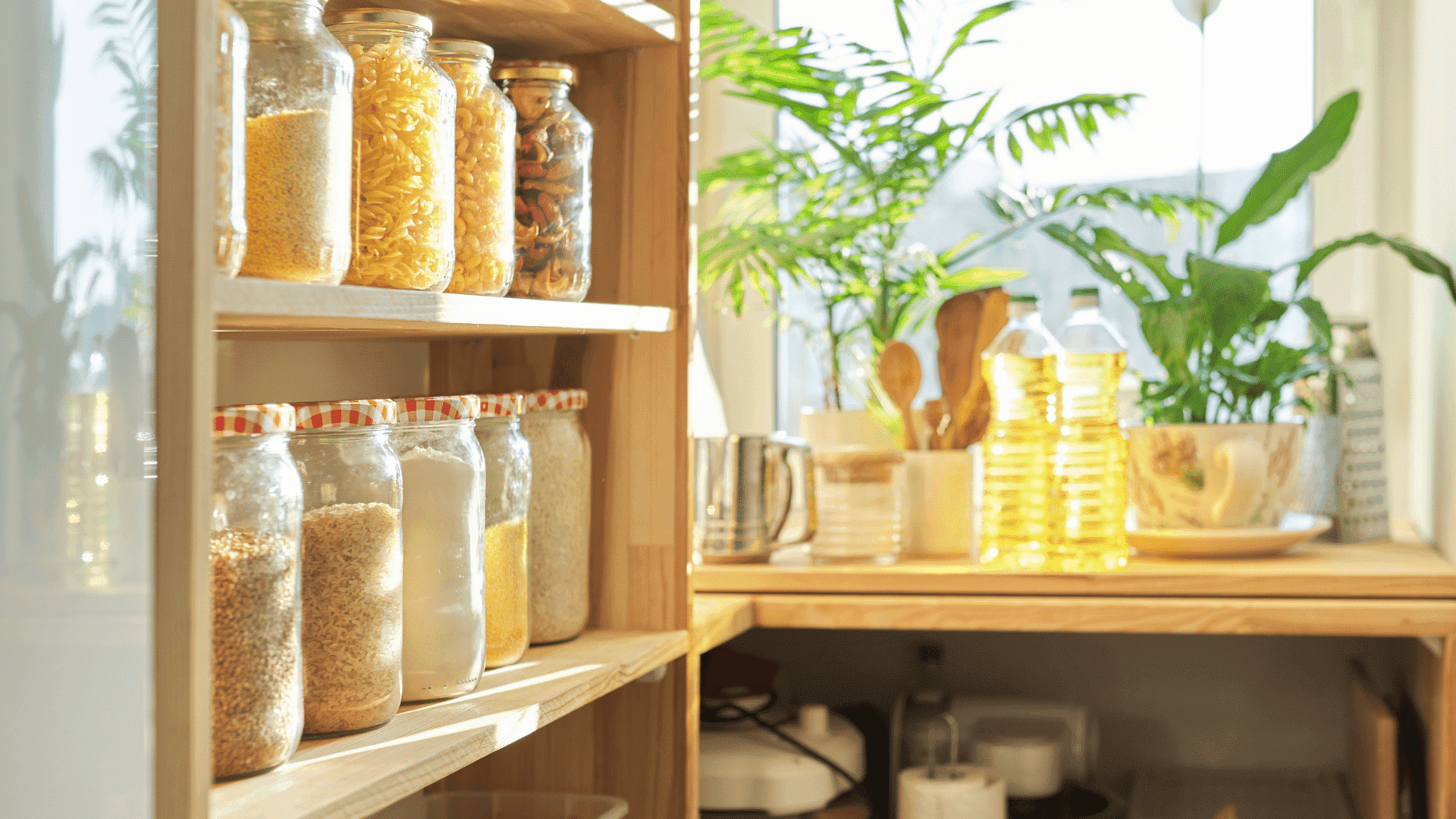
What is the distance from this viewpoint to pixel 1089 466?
1.29m

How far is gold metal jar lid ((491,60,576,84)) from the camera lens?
95 centimetres

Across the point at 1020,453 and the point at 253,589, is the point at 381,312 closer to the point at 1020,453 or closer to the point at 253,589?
the point at 253,589

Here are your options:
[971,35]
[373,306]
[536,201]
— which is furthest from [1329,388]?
[373,306]

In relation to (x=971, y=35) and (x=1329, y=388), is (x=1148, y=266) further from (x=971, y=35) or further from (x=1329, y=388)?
(x=971, y=35)

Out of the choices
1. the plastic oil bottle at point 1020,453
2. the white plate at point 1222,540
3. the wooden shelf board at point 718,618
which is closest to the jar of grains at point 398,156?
the wooden shelf board at point 718,618

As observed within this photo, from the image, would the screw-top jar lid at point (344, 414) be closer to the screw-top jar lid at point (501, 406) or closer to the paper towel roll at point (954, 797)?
the screw-top jar lid at point (501, 406)

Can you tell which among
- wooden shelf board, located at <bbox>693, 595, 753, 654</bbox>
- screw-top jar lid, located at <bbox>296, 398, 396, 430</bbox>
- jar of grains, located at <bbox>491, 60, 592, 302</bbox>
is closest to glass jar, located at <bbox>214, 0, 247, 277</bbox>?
screw-top jar lid, located at <bbox>296, 398, 396, 430</bbox>

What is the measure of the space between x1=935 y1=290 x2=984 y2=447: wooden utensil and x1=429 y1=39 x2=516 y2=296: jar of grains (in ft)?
2.24

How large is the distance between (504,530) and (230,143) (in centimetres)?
40

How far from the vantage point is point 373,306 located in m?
0.67

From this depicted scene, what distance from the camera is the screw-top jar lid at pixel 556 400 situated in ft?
3.20

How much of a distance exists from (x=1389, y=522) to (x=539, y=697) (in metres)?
1.09

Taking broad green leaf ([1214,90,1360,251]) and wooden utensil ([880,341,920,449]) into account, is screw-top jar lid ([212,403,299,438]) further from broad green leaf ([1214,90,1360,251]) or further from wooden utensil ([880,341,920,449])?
broad green leaf ([1214,90,1360,251])

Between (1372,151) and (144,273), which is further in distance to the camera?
(1372,151)
